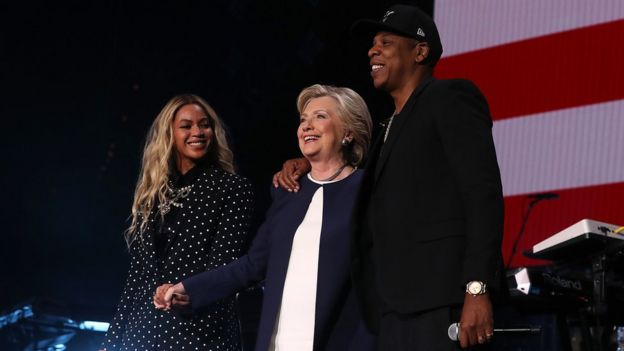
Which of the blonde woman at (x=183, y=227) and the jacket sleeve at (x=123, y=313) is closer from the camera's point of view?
the blonde woman at (x=183, y=227)

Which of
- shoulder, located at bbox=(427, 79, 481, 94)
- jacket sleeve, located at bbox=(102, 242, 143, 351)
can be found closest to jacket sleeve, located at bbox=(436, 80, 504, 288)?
shoulder, located at bbox=(427, 79, 481, 94)

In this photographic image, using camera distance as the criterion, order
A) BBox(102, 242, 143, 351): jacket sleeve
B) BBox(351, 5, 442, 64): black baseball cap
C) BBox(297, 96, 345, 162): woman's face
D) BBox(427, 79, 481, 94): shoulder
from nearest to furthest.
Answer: BBox(427, 79, 481, 94): shoulder → BBox(351, 5, 442, 64): black baseball cap → BBox(297, 96, 345, 162): woman's face → BBox(102, 242, 143, 351): jacket sleeve

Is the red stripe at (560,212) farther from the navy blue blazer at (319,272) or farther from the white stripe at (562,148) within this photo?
the navy blue blazer at (319,272)

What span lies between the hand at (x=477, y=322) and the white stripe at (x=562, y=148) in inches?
108

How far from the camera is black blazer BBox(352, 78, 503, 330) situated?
1759 millimetres

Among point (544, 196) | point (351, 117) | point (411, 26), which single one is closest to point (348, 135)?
point (351, 117)

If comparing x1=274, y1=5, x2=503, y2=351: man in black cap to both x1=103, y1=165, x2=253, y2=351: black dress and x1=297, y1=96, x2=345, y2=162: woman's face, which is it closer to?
x1=297, y1=96, x2=345, y2=162: woman's face

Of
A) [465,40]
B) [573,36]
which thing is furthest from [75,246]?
[573,36]

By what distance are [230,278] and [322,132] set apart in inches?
19.7

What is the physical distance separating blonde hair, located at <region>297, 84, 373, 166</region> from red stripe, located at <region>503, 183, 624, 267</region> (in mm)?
1970

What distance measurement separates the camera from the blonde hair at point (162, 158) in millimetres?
2939

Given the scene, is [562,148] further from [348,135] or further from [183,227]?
[183,227]

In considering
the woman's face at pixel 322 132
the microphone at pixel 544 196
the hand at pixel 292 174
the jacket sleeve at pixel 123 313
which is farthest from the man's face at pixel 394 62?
the microphone at pixel 544 196

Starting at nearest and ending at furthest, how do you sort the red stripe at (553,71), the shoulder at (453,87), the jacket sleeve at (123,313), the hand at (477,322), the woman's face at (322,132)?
1. the hand at (477,322)
2. the shoulder at (453,87)
3. the woman's face at (322,132)
4. the jacket sleeve at (123,313)
5. the red stripe at (553,71)
